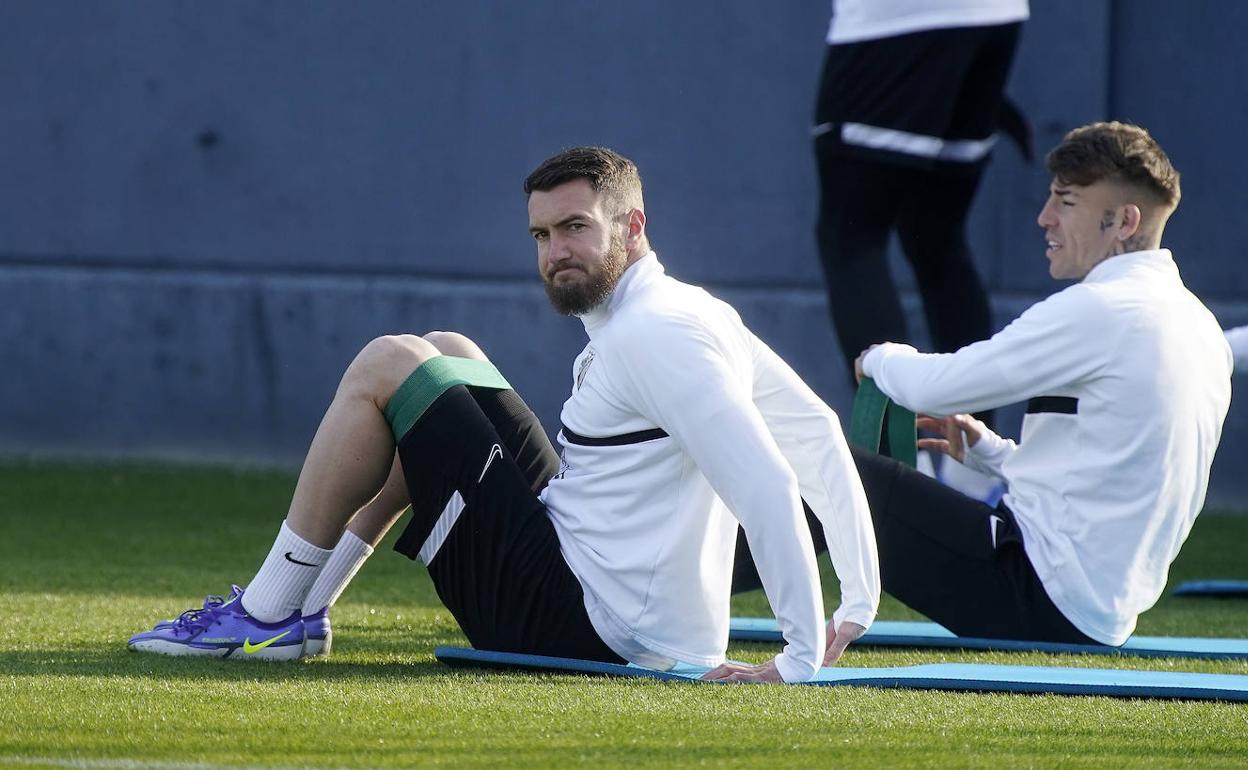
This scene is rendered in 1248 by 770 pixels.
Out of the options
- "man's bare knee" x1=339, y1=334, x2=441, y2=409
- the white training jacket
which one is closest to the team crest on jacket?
"man's bare knee" x1=339, y1=334, x2=441, y2=409

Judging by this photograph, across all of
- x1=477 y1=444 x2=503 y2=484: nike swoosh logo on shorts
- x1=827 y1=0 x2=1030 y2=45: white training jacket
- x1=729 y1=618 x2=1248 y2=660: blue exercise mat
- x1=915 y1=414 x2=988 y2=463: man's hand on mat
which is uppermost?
x1=827 y1=0 x2=1030 y2=45: white training jacket

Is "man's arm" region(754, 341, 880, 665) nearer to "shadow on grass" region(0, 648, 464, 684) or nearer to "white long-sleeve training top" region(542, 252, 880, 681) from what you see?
"white long-sleeve training top" region(542, 252, 880, 681)

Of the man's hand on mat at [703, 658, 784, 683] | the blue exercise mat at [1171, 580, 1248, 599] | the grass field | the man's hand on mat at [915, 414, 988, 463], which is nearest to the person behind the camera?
the grass field

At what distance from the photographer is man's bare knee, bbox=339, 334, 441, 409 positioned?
3322 millimetres

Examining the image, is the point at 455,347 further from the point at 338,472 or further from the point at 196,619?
the point at 196,619

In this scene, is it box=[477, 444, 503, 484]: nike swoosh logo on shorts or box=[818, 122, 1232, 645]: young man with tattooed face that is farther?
box=[818, 122, 1232, 645]: young man with tattooed face

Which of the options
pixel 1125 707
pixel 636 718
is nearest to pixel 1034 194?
pixel 1125 707

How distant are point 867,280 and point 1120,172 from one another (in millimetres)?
1337

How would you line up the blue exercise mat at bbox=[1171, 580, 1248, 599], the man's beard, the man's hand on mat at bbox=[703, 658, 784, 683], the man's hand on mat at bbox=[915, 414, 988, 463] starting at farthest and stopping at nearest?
the blue exercise mat at bbox=[1171, 580, 1248, 599], the man's hand on mat at bbox=[915, 414, 988, 463], the man's beard, the man's hand on mat at bbox=[703, 658, 784, 683]

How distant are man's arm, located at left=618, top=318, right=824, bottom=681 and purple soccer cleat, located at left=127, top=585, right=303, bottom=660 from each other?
2.90 ft

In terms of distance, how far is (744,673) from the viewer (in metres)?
3.08

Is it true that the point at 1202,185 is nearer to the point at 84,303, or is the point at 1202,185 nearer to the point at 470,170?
the point at 470,170

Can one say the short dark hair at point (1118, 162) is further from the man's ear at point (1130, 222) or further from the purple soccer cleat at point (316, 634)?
the purple soccer cleat at point (316, 634)

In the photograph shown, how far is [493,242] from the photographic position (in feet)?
24.1
